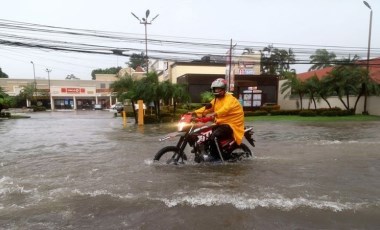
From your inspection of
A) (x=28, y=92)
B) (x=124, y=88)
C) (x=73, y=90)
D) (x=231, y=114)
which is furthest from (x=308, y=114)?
(x=28, y=92)

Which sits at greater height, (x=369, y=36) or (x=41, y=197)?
(x=369, y=36)

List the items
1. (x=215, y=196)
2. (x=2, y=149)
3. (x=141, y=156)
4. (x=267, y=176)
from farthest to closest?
(x=2, y=149)
(x=141, y=156)
(x=267, y=176)
(x=215, y=196)

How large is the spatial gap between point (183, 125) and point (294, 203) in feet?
9.50

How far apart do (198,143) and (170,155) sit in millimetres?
650

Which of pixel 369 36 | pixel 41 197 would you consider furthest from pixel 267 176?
pixel 369 36

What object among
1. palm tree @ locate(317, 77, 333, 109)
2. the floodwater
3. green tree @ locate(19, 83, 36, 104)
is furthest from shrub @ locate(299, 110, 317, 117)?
green tree @ locate(19, 83, 36, 104)

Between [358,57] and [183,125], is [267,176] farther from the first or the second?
[358,57]

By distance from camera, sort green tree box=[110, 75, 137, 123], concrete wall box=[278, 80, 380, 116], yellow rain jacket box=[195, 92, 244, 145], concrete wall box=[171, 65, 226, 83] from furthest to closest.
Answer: concrete wall box=[171, 65, 226, 83] → concrete wall box=[278, 80, 380, 116] → green tree box=[110, 75, 137, 123] → yellow rain jacket box=[195, 92, 244, 145]

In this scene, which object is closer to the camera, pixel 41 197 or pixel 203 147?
A: pixel 41 197

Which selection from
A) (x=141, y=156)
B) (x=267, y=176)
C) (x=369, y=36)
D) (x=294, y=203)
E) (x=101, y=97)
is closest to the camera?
(x=294, y=203)

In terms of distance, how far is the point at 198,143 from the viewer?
689cm

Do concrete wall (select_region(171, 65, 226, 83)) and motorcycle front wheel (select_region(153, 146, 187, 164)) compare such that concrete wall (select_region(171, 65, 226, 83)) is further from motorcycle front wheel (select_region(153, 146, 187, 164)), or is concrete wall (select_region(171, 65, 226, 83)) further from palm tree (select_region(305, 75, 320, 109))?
motorcycle front wheel (select_region(153, 146, 187, 164))

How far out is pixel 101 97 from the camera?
68.1 meters

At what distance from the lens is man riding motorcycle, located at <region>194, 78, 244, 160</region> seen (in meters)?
6.76
